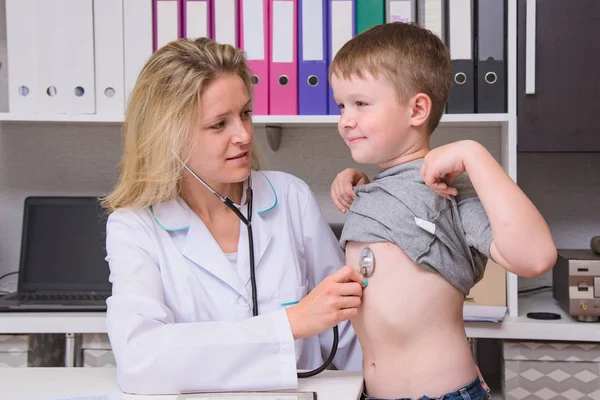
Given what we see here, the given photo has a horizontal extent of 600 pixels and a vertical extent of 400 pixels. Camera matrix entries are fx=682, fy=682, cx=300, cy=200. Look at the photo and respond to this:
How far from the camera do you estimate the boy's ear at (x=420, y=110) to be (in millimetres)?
1072

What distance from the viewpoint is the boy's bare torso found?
104 cm

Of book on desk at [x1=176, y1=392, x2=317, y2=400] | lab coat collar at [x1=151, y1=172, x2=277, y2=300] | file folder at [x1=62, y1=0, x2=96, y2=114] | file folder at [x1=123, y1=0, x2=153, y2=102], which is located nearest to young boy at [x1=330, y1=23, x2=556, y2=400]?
book on desk at [x1=176, y1=392, x2=317, y2=400]

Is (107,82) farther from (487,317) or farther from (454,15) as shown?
(487,317)

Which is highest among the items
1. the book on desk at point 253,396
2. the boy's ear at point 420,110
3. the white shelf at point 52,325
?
the boy's ear at point 420,110

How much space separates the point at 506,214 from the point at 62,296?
1489 millimetres

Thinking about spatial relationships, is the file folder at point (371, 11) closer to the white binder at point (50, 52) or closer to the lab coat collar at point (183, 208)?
the lab coat collar at point (183, 208)

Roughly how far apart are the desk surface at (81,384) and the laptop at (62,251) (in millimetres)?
837

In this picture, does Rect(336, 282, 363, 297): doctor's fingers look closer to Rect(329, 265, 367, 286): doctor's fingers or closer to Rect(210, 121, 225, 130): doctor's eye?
Rect(329, 265, 367, 286): doctor's fingers

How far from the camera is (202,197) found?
144cm

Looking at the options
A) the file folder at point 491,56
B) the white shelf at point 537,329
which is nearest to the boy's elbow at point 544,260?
the white shelf at point 537,329

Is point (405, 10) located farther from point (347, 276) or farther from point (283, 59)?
point (347, 276)

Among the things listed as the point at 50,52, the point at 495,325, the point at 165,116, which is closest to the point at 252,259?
the point at 165,116

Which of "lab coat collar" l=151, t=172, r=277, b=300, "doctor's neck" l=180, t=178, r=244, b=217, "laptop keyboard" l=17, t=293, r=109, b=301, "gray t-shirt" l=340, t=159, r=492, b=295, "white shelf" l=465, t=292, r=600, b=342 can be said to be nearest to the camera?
"gray t-shirt" l=340, t=159, r=492, b=295

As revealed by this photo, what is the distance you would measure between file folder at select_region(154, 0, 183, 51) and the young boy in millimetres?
893
